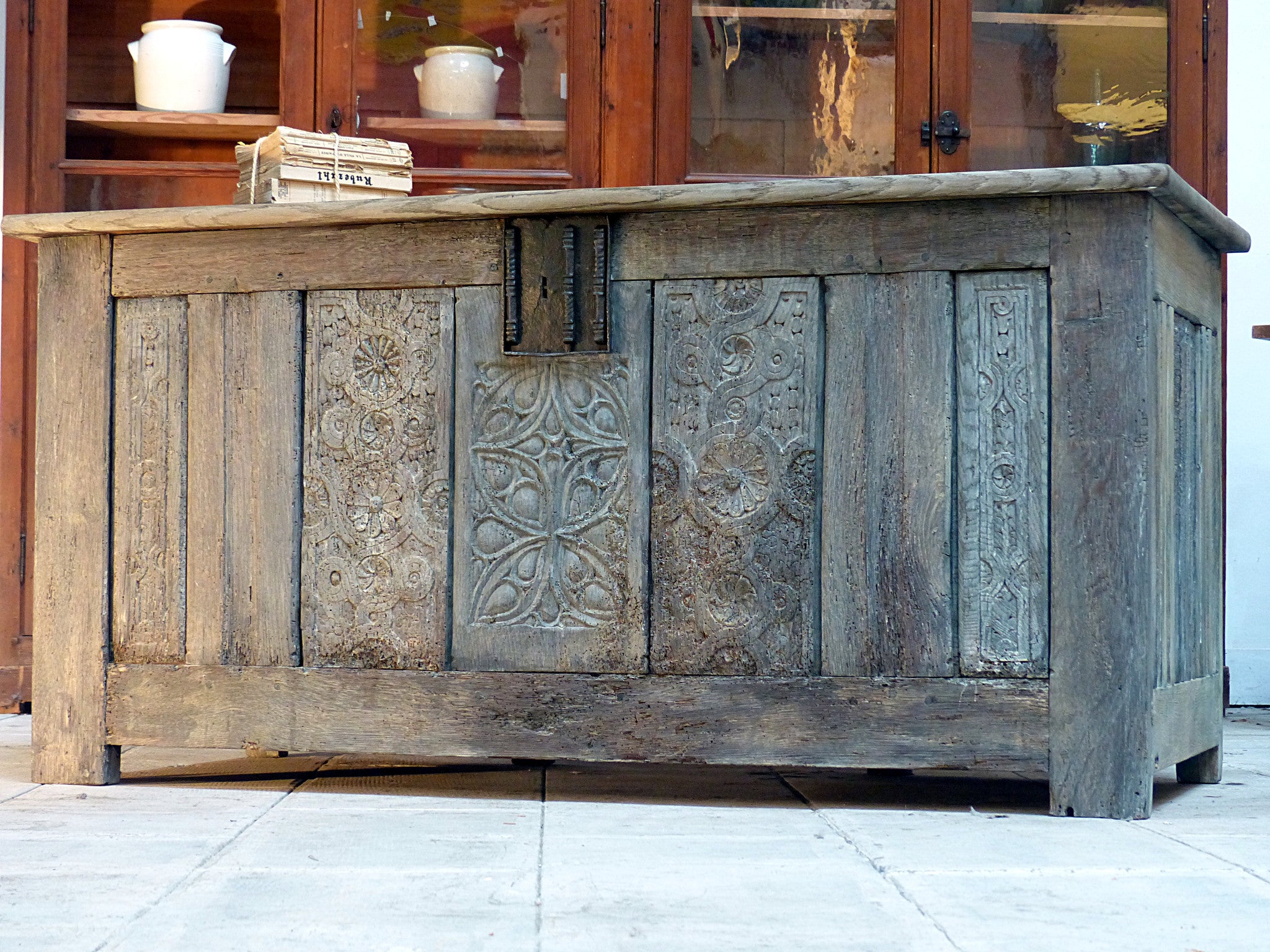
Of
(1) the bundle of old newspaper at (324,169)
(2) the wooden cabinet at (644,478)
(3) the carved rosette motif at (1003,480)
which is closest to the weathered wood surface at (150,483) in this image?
(2) the wooden cabinet at (644,478)

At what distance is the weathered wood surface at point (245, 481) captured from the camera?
206 centimetres

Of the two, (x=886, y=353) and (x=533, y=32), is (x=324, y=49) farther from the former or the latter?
(x=886, y=353)

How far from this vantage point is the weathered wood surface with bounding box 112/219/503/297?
2.04 meters

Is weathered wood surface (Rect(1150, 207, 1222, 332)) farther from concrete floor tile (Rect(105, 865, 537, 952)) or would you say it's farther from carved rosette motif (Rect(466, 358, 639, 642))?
concrete floor tile (Rect(105, 865, 537, 952))

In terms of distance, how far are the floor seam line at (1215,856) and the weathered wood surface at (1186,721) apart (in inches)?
5.7

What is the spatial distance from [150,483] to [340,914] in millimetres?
1039

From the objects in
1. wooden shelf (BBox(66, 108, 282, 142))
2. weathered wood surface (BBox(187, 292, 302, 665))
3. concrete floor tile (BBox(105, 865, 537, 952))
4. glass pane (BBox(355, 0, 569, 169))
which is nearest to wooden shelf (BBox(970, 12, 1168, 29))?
glass pane (BBox(355, 0, 569, 169))

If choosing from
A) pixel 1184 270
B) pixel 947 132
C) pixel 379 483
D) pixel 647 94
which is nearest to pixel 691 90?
pixel 647 94

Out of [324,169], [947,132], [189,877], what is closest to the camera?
[189,877]

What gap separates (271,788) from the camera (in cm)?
209

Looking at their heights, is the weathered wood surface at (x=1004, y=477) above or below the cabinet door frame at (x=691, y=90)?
below

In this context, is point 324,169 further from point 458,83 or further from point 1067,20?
point 1067,20

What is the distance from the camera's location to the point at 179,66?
125 inches

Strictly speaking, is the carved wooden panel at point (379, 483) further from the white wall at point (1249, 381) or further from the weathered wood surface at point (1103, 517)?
the white wall at point (1249, 381)
